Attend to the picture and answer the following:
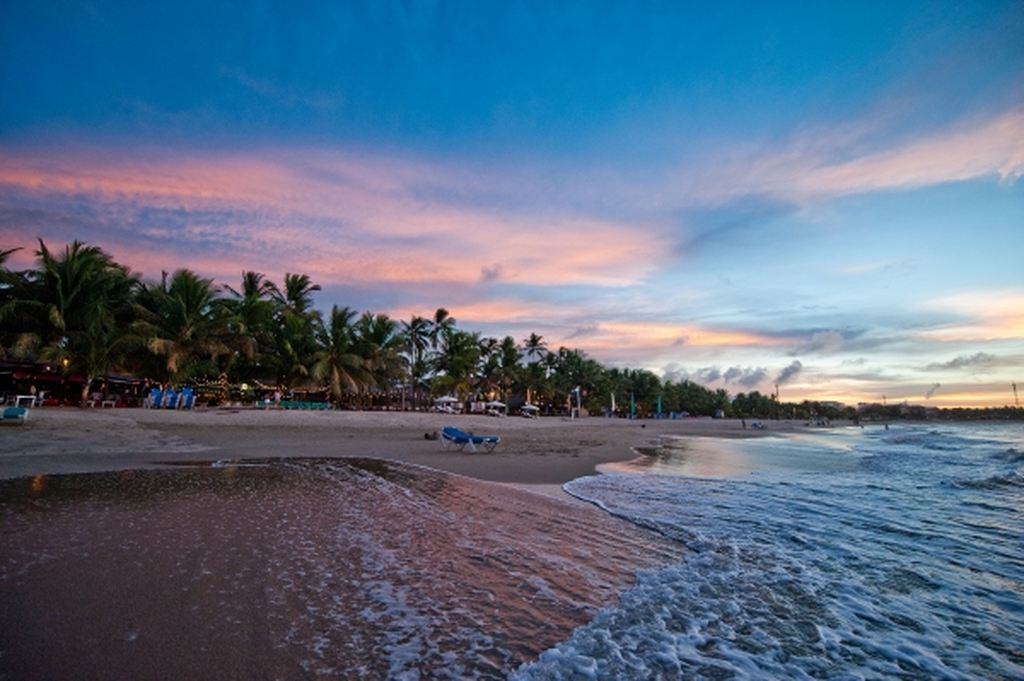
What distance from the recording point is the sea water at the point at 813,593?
127 inches

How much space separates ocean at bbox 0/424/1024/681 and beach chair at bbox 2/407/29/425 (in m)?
9.59

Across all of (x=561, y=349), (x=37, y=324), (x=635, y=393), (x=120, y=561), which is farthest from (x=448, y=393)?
(x=120, y=561)

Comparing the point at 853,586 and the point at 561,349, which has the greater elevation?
the point at 561,349

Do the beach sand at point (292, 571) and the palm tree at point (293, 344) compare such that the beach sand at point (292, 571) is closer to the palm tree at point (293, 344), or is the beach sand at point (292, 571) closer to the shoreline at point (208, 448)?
the shoreline at point (208, 448)

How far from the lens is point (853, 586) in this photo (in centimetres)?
479

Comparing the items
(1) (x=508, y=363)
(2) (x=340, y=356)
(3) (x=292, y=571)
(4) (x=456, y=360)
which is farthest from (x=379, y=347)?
(3) (x=292, y=571)

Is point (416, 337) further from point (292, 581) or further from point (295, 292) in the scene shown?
point (292, 581)

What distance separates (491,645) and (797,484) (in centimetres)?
1117

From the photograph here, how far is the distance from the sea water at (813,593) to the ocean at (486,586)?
2 centimetres

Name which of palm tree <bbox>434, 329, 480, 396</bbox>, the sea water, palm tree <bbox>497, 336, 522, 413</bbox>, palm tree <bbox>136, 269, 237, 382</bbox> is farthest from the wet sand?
palm tree <bbox>497, 336, 522, 413</bbox>

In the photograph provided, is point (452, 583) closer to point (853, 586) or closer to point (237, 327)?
point (853, 586)

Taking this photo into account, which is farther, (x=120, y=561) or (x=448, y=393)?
(x=448, y=393)

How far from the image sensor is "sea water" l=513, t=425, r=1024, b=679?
323 cm

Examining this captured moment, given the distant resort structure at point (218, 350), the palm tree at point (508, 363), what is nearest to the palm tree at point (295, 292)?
the distant resort structure at point (218, 350)
